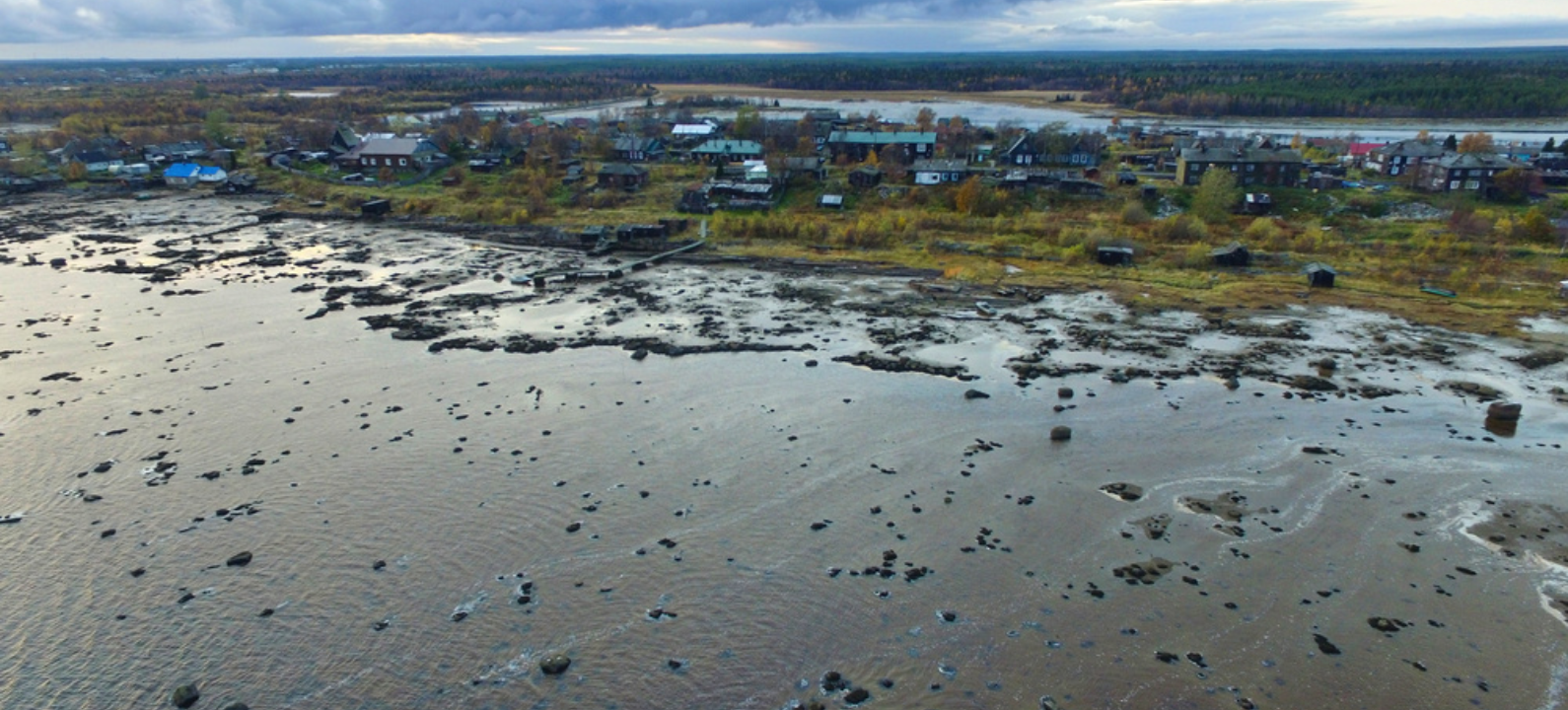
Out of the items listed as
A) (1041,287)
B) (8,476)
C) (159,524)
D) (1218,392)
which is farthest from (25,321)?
(1218,392)

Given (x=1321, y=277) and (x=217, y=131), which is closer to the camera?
(x=1321, y=277)

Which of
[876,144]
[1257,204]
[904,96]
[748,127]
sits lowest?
[1257,204]

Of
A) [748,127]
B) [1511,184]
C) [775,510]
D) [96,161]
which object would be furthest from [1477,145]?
[96,161]

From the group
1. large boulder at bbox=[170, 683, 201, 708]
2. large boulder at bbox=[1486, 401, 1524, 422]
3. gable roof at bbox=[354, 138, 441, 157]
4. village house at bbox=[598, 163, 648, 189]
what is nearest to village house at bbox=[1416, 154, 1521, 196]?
large boulder at bbox=[1486, 401, 1524, 422]

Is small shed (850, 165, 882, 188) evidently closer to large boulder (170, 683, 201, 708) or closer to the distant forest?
large boulder (170, 683, 201, 708)

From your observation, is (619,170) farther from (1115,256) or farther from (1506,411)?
(1506,411)

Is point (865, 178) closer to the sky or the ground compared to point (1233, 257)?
closer to the sky

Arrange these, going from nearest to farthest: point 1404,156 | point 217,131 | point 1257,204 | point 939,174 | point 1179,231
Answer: point 1179,231 → point 1257,204 → point 939,174 → point 1404,156 → point 217,131
